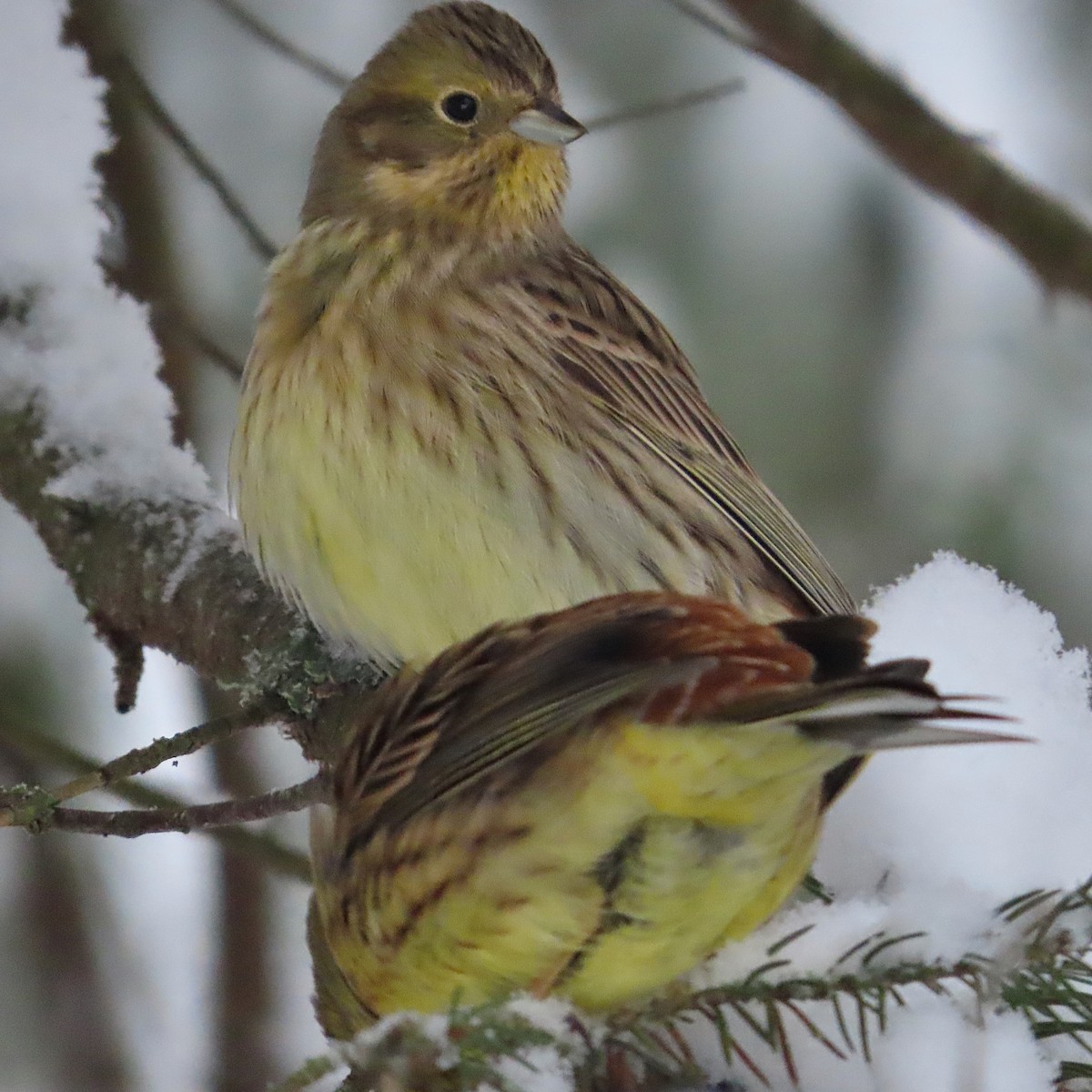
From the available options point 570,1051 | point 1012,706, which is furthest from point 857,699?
point 1012,706

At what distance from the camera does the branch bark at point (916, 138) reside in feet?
11.2

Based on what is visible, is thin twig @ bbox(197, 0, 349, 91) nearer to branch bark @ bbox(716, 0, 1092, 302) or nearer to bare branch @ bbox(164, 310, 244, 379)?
bare branch @ bbox(164, 310, 244, 379)

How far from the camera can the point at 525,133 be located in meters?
3.49

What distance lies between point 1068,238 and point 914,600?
53.4 inches

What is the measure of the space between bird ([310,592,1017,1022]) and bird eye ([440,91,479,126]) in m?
2.01

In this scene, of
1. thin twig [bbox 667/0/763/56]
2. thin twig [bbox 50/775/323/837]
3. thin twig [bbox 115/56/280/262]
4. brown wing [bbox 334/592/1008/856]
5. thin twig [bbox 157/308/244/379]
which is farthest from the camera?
thin twig [bbox 157/308/244/379]

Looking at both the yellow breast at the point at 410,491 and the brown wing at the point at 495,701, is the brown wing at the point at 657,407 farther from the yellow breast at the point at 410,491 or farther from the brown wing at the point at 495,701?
the brown wing at the point at 495,701

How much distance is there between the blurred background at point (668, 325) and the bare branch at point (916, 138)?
0.19m

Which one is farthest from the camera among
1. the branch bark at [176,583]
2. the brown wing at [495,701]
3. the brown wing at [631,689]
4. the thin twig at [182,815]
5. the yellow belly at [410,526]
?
the branch bark at [176,583]

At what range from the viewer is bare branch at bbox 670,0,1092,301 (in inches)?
135

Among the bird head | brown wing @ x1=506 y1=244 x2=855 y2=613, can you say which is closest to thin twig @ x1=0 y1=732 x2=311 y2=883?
brown wing @ x1=506 y1=244 x2=855 y2=613

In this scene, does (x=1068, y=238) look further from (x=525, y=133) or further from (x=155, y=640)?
(x=155, y=640)

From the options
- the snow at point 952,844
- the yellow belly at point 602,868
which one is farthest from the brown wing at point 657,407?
the yellow belly at point 602,868

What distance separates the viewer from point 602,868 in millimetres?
1581
